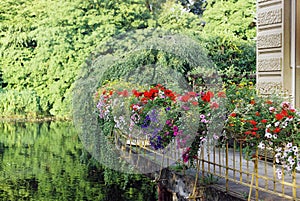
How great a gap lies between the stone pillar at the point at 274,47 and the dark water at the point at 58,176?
2.84m

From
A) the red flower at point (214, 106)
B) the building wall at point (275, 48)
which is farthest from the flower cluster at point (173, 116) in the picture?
the building wall at point (275, 48)

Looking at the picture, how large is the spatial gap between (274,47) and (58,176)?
5.33m

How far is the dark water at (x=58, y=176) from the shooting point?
9555 millimetres

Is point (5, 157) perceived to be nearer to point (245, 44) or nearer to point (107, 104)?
point (107, 104)

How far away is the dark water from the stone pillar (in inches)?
112

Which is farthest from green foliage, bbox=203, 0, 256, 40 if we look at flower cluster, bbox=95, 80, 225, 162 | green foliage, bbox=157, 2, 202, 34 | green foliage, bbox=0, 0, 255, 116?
flower cluster, bbox=95, 80, 225, 162

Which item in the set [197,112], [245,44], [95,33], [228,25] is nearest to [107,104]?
[197,112]

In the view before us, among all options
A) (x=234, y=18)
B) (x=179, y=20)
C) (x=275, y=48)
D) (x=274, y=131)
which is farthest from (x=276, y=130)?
(x=179, y=20)

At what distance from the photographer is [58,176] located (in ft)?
36.4

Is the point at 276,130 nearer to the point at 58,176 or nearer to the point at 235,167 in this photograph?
the point at 235,167

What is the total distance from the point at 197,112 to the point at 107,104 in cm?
288

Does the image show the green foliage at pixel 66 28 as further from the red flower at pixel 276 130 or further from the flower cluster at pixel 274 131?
the red flower at pixel 276 130

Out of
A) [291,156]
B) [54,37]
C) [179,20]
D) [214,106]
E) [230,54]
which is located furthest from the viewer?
[54,37]

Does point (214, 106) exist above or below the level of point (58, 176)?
above
